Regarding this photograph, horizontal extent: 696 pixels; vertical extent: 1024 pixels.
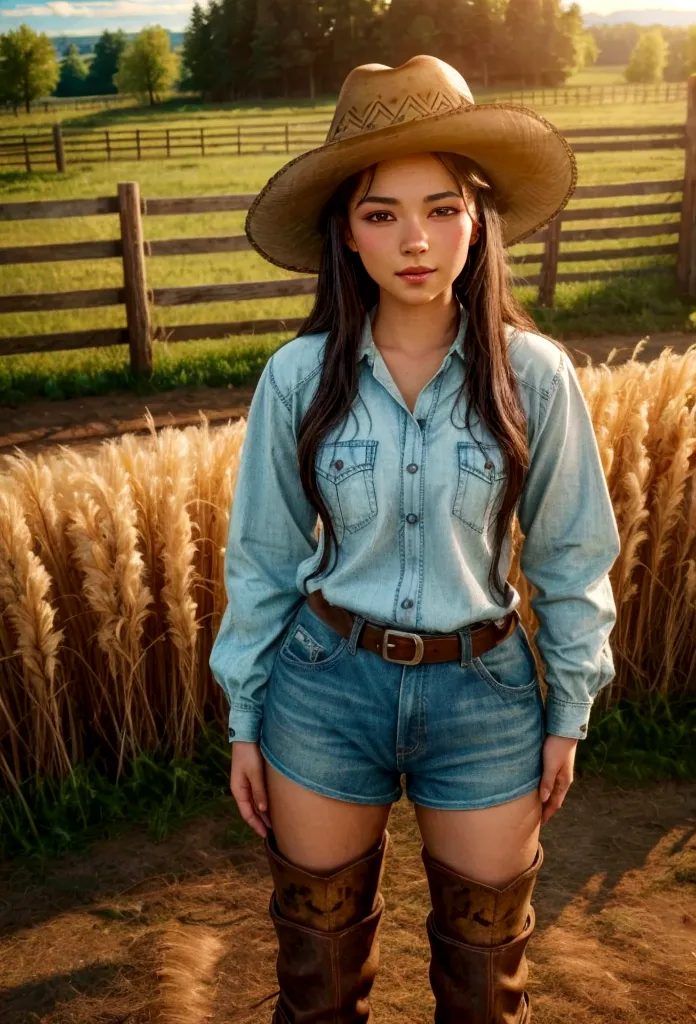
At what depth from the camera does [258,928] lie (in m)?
2.64

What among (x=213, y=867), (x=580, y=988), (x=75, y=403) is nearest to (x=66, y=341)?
(x=75, y=403)

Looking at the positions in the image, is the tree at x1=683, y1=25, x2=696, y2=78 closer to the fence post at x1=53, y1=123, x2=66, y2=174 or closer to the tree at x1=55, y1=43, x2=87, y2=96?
the tree at x1=55, y1=43, x2=87, y2=96

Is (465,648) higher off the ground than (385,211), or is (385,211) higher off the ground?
(385,211)

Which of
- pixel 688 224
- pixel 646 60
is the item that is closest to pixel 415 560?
pixel 688 224

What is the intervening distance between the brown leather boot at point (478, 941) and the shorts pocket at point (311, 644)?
38 centimetres

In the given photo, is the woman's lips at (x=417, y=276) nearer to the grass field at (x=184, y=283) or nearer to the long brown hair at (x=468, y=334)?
the long brown hair at (x=468, y=334)

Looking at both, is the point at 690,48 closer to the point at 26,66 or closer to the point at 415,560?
the point at 26,66

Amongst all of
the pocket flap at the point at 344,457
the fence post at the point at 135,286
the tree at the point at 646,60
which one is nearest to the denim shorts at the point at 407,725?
the pocket flap at the point at 344,457

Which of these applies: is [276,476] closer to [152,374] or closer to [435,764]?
[435,764]

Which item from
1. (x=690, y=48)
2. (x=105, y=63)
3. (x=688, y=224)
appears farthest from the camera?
(x=690, y=48)

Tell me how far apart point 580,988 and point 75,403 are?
664 cm

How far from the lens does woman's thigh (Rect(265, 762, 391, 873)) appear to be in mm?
1652

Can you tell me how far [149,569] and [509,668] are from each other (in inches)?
61.4

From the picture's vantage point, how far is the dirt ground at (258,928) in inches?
93.8
